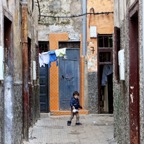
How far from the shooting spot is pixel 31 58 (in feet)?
48.9

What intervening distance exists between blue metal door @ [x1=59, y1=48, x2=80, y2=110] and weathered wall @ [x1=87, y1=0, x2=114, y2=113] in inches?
29.1

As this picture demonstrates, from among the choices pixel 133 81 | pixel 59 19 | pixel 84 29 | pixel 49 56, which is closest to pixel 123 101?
pixel 133 81

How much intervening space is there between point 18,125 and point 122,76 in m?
2.71

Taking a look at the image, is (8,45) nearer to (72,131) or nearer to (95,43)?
(72,131)

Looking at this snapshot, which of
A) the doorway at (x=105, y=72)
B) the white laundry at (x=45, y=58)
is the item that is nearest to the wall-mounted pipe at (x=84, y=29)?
the doorway at (x=105, y=72)

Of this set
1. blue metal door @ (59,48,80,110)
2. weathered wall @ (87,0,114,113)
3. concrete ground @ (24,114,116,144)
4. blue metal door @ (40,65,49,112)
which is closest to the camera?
concrete ground @ (24,114,116,144)

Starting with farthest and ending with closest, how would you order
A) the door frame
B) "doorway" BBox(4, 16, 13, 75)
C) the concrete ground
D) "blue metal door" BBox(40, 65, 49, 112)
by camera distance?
"blue metal door" BBox(40, 65, 49, 112)
the concrete ground
"doorway" BBox(4, 16, 13, 75)
the door frame

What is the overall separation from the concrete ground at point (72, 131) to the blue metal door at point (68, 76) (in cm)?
187

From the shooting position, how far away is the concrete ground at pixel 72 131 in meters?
12.5

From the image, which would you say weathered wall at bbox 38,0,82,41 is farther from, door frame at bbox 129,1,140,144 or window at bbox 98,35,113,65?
door frame at bbox 129,1,140,144

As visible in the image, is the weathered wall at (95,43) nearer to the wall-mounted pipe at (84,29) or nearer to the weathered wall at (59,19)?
the wall-mounted pipe at (84,29)

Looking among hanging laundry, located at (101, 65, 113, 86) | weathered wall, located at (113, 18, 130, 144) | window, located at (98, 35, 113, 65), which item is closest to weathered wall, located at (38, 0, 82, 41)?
window, located at (98, 35, 113, 65)

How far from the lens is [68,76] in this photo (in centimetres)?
2091

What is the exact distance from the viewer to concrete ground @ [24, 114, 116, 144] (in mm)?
12516
